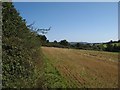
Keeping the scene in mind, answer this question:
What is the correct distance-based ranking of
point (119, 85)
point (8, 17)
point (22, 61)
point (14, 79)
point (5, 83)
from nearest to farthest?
point (5, 83) < point (14, 79) < point (22, 61) < point (8, 17) < point (119, 85)

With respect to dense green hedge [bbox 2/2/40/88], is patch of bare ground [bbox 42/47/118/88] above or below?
below

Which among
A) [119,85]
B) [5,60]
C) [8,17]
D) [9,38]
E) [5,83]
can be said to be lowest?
[119,85]

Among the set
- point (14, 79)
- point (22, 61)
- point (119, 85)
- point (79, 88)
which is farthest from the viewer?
point (119, 85)

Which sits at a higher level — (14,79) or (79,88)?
(14,79)

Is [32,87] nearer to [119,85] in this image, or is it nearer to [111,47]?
[119,85]

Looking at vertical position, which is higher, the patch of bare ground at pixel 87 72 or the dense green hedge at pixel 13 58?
the dense green hedge at pixel 13 58

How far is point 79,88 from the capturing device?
44.5 ft

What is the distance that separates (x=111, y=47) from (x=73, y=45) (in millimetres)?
12780

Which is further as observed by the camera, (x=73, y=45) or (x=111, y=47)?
(x=73, y=45)

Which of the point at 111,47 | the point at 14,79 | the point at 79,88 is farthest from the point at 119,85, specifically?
the point at 111,47

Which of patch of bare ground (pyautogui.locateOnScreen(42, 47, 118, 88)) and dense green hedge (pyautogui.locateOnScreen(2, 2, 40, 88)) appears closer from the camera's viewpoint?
dense green hedge (pyautogui.locateOnScreen(2, 2, 40, 88))

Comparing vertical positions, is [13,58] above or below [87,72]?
above

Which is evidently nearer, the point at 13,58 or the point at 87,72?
the point at 13,58

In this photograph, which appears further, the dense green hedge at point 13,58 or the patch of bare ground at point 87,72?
the patch of bare ground at point 87,72
